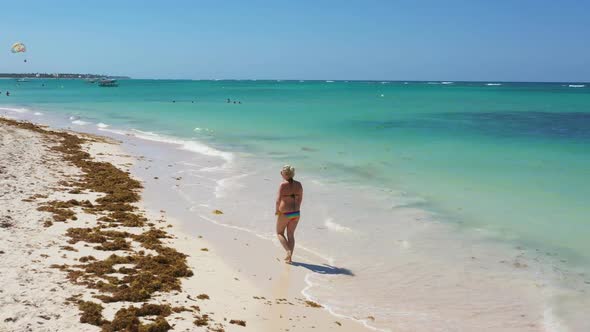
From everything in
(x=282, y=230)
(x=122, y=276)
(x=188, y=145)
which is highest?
(x=282, y=230)

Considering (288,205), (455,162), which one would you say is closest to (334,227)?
(288,205)

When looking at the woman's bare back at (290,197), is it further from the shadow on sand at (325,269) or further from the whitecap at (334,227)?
→ the whitecap at (334,227)

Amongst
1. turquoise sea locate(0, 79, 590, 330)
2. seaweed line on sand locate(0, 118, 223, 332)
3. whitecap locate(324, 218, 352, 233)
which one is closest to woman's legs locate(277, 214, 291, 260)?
seaweed line on sand locate(0, 118, 223, 332)

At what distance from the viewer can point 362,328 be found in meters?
7.00

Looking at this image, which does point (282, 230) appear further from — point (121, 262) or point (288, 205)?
point (121, 262)

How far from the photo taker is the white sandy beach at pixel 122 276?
20.1ft

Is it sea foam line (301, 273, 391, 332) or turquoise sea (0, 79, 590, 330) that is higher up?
turquoise sea (0, 79, 590, 330)

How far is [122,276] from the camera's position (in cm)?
754

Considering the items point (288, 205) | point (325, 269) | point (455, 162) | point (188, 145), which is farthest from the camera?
point (188, 145)

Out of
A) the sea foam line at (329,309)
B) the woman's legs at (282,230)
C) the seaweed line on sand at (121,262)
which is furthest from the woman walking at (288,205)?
the seaweed line on sand at (121,262)

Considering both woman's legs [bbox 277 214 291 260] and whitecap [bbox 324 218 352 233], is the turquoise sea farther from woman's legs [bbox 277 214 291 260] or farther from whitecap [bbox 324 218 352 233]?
woman's legs [bbox 277 214 291 260]

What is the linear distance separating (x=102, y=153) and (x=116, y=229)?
39.6 feet

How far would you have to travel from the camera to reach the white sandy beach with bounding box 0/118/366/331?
6121 millimetres

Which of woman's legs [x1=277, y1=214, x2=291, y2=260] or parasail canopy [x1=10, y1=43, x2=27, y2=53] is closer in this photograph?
woman's legs [x1=277, y1=214, x2=291, y2=260]
